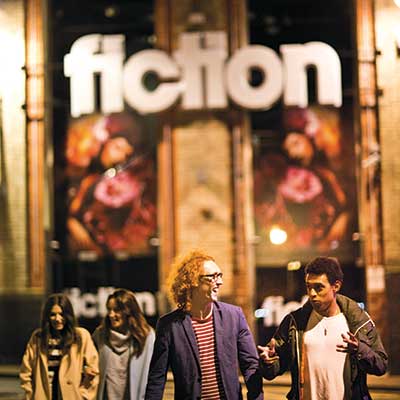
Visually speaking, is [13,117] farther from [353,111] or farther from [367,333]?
[367,333]

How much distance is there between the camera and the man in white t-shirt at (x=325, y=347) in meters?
6.31

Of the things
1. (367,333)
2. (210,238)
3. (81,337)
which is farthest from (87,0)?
(367,333)

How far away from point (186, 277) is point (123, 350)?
2.30 meters

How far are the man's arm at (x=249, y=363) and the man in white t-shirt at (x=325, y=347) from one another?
11 centimetres

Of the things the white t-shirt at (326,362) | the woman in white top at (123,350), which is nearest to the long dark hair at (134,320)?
the woman in white top at (123,350)

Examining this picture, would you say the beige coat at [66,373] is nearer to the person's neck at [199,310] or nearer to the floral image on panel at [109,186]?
the person's neck at [199,310]

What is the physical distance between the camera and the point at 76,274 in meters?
15.9

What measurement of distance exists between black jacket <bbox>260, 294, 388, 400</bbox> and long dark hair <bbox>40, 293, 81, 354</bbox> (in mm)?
2593

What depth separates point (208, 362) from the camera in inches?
257

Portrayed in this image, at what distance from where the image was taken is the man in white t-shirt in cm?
631

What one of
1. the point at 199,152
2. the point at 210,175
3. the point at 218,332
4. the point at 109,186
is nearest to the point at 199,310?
the point at 218,332

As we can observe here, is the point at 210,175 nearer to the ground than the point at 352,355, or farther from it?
farther from it

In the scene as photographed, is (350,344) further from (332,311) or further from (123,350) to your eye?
(123,350)

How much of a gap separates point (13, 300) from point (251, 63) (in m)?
A: 5.40
